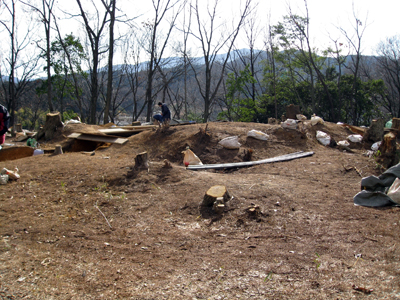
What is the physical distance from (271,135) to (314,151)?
1.32m

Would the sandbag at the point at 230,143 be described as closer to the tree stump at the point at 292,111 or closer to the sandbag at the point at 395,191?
the sandbag at the point at 395,191

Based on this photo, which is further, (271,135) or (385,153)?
(271,135)

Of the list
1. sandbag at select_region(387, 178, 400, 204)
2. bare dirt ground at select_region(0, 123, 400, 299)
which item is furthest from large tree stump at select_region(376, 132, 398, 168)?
sandbag at select_region(387, 178, 400, 204)

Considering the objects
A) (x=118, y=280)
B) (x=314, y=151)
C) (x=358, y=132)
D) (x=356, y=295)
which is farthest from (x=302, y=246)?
(x=358, y=132)

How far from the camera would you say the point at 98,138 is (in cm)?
961

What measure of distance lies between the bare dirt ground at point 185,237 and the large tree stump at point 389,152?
356 mm

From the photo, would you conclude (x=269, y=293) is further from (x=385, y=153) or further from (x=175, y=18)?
(x=175, y=18)

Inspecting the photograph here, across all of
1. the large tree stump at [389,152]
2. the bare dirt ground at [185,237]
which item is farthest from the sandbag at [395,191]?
the large tree stump at [389,152]

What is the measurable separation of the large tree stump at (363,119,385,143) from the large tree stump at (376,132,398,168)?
3904 millimetres

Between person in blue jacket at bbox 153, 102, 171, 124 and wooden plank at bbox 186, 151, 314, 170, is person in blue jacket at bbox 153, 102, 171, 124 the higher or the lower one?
the higher one

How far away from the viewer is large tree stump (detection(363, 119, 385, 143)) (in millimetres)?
9148

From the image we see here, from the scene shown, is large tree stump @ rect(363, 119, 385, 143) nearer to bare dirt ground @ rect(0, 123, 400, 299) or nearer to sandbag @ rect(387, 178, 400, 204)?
bare dirt ground @ rect(0, 123, 400, 299)

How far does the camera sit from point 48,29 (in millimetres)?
18062

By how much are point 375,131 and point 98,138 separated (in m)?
9.17
